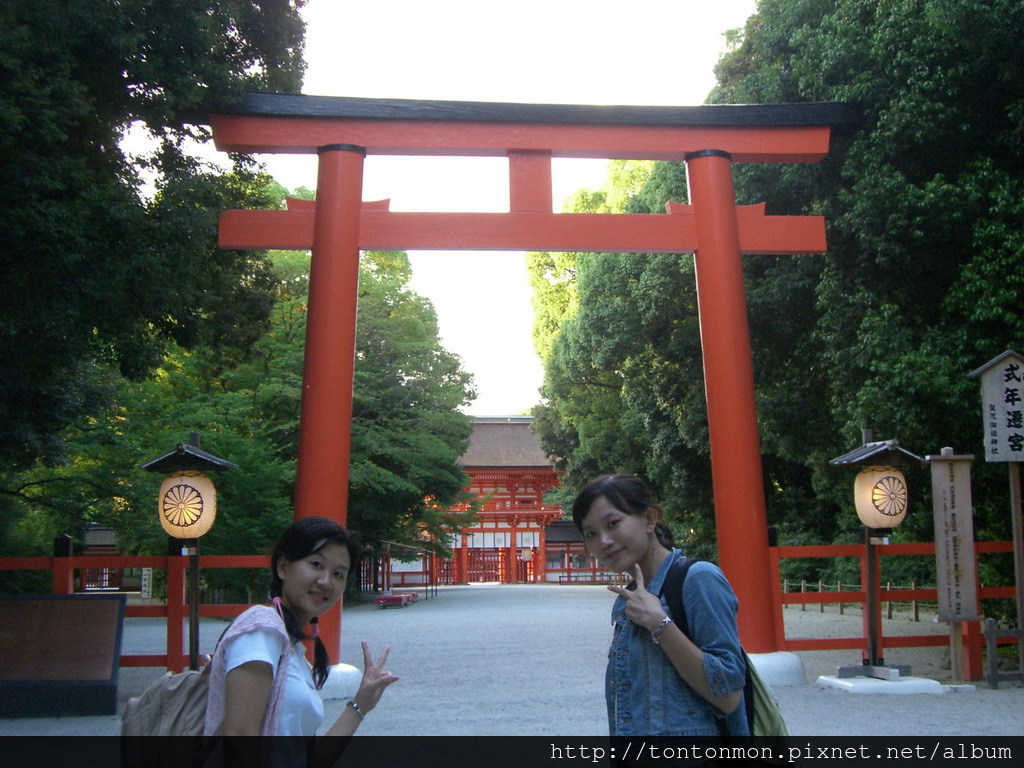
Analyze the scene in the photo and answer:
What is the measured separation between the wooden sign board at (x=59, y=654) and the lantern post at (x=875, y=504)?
5821mm

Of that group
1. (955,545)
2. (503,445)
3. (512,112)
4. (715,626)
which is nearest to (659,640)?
(715,626)

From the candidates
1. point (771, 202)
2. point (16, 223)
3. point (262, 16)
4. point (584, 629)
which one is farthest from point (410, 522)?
point (16, 223)

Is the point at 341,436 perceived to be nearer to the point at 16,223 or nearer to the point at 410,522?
the point at 16,223

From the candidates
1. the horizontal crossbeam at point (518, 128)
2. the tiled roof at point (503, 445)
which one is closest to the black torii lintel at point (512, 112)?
the horizontal crossbeam at point (518, 128)

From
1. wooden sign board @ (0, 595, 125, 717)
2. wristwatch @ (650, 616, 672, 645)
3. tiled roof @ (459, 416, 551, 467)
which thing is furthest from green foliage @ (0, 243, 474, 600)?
tiled roof @ (459, 416, 551, 467)

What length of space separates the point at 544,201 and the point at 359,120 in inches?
71.3

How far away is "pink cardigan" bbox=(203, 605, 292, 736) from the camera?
75.2 inches

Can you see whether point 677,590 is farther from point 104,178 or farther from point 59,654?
point 104,178

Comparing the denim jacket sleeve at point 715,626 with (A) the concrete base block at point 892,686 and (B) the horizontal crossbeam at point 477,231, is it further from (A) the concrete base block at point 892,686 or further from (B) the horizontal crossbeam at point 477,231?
(B) the horizontal crossbeam at point 477,231

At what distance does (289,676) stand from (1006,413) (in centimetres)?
715

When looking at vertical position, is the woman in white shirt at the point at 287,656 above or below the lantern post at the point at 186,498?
below

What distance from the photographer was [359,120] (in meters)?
8.59

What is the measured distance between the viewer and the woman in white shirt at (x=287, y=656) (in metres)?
1.89

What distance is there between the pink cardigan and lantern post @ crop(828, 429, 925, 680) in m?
6.88
